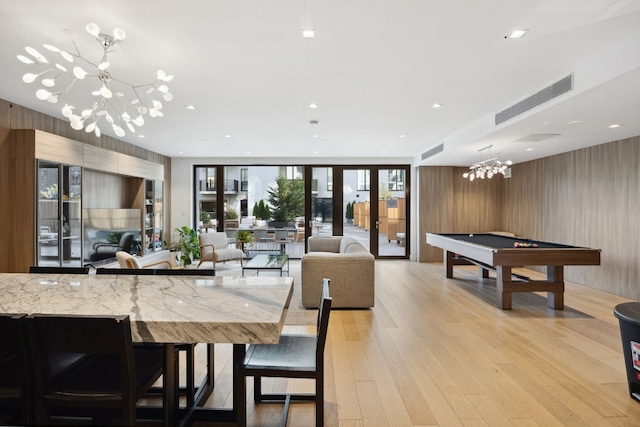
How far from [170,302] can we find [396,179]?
8.27 m

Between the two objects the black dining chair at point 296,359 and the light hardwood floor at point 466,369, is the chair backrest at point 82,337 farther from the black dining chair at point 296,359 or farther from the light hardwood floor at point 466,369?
the light hardwood floor at point 466,369

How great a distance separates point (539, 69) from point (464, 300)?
316cm

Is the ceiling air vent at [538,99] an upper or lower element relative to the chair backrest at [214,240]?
upper

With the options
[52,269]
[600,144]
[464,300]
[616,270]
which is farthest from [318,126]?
[616,270]

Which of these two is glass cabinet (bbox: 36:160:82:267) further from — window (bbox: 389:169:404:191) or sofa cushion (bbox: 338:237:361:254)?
window (bbox: 389:169:404:191)

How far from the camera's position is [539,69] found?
11.5 feet

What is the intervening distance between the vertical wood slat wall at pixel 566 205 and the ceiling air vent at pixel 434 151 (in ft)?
2.65

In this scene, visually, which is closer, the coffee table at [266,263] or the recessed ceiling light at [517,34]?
the recessed ceiling light at [517,34]

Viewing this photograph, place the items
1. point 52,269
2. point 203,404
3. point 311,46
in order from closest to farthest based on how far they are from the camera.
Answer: point 203,404, point 52,269, point 311,46

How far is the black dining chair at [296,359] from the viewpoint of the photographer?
177cm

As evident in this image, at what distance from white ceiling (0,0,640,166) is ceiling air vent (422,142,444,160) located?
4.62 ft

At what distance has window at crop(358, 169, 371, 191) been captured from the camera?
9.35 metres

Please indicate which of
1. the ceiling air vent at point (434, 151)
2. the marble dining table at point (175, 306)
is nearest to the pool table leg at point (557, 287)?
the ceiling air vent at point (434, 151)

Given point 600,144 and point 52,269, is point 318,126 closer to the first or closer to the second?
point 52,269
